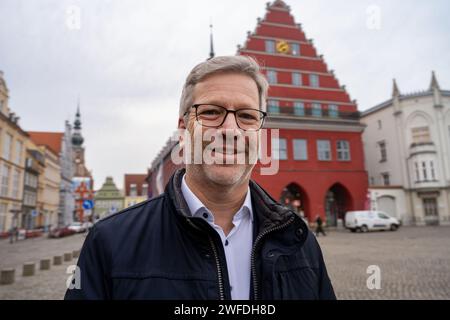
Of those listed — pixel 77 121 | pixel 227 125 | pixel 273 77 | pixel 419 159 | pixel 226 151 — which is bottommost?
pixel 226 151

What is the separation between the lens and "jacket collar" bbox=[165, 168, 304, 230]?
1714 millimetres

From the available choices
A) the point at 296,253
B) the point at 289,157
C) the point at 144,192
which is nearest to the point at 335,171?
the point at 289,157

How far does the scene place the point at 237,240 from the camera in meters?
1.79

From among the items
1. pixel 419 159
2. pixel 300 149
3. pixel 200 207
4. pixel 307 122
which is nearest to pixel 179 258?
pixel 200 207

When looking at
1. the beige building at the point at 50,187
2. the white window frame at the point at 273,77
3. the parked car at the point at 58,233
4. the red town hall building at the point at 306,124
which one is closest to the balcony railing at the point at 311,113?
the red town hall building at the point at 306,124

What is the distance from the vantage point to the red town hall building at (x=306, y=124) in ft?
86.7

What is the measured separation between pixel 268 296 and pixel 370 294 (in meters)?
5.77

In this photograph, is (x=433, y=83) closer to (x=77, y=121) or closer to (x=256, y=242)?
(x=256, y=242)

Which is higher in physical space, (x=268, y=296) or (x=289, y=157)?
(x=289, y=157)

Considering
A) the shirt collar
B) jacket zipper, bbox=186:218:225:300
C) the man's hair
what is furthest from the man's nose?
jacket zipper, bbox=186:218:225:300

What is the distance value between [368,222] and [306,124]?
8.84m

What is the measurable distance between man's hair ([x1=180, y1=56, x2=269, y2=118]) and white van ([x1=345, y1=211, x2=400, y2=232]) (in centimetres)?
2506

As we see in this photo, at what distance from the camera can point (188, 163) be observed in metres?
1.84
